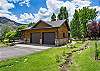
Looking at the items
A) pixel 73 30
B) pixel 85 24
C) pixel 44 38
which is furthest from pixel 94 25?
pixel 44 38

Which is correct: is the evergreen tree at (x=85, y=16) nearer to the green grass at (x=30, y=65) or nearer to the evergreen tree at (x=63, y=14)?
the evergreen tree at (x=63, y=14)

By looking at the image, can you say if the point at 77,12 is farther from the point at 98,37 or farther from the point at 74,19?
the point at 98,37

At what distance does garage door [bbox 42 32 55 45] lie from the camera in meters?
35.1

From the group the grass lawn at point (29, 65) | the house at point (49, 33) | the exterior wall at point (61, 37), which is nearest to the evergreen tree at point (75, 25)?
the house at point (49, 33)

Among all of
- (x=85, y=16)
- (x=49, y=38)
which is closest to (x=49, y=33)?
(x=49, y=38)

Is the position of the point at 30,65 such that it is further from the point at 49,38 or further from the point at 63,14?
the point at 63,14

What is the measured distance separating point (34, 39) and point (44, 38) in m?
3.46

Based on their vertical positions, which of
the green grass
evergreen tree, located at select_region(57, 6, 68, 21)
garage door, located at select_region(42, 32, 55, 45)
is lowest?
the green grass

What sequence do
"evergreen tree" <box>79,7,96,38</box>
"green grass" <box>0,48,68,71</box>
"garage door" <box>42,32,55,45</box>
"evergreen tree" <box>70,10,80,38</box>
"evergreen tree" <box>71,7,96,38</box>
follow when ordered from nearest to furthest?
"green grass" <box>0,48,68,71</box> < "garage door" <box>42,32,55,45</box> < "evergreen tree" <box>79,7,96,38</box> < "evergreen tree" <box>71,7,96,38</box> < "evergreen tree" <box>70,10,80,38</box>

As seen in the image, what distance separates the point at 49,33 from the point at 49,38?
1090 millimetres

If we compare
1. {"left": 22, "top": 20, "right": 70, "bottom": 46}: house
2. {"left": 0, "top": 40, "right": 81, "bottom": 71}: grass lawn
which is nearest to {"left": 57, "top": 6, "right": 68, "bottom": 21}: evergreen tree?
{"left": 22, "top": 20, "right": 70, "bottom": 46}: house

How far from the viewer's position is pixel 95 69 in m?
11.7

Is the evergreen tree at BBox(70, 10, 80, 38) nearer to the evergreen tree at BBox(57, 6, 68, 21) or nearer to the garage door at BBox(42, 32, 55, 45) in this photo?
the evergreen tree at BBox(57, 6, 68, 21)

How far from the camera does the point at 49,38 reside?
3581cm
